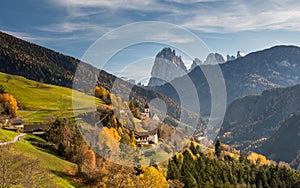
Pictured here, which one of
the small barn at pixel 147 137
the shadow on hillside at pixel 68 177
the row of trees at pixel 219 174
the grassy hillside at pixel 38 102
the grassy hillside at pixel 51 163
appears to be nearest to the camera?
the grassy hillside at pixel 51 163

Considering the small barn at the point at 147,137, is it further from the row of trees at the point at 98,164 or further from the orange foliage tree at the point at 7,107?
the orange foliage tree at the point at 7,107

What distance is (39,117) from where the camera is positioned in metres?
95.1

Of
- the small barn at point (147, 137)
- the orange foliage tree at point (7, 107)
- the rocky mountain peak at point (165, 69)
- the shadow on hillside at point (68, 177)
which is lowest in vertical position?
the shadow on hillside at point (68, 177)

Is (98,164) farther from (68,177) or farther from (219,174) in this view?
(219,174)

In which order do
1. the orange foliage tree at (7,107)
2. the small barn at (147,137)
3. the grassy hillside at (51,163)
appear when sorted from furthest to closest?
the orange foliage tree at (7,107)
the small barn at (147,137)
the grassy hillside at (51,163)

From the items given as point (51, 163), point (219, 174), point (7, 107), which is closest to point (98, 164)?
point (51, 163)

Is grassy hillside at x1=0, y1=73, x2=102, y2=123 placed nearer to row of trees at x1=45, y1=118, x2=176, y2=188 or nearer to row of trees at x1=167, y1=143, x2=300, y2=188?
row of trees at x1=45, y1=118, x2=176, y2=188

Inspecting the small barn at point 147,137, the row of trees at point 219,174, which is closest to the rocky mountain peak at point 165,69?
the small barn at point 147,137

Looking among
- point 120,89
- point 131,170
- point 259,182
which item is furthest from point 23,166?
point 259,182

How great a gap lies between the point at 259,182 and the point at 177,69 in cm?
8003

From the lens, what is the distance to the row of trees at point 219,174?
70.5 m

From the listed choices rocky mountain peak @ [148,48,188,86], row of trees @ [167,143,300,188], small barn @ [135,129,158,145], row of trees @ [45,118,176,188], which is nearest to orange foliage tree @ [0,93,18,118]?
row of trees @ [45,118,176,188]

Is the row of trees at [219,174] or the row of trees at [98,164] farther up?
the row of trees at [98,164]

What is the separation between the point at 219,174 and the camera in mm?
85000
